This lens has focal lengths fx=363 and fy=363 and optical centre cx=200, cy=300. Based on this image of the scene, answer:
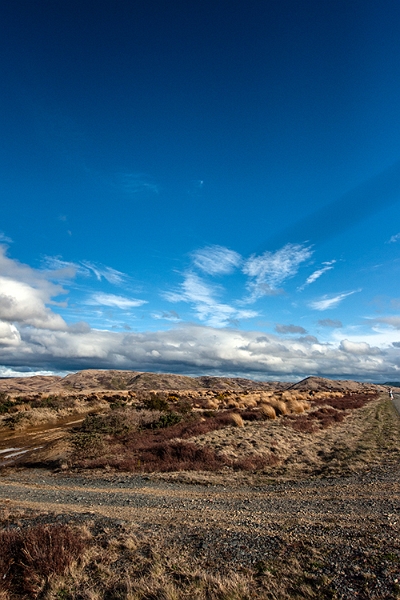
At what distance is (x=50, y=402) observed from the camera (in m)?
50.0

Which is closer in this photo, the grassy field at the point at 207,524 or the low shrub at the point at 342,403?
the grassy field at the point at 207,524

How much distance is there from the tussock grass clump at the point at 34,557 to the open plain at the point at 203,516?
2 cm

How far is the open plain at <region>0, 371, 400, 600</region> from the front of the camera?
6141 millimetres

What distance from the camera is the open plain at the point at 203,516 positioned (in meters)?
6.14

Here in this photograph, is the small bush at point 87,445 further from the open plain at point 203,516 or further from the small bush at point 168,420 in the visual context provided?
the small bush at point 168,420

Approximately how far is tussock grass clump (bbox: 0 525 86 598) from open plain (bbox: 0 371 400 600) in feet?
0.08

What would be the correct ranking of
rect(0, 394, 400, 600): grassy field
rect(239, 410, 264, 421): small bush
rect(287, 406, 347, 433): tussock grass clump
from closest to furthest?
1. rect(0, 394, 400, 600): grassy field
2. rect(287, 406, 347, 433): tussock grass clump
3. rect(239, 410, 264, 421): small bush

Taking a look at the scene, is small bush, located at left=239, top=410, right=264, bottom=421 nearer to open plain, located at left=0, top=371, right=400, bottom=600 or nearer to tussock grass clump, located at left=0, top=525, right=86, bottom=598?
open plain, located at left=0, top=371, right=400, bottom=600

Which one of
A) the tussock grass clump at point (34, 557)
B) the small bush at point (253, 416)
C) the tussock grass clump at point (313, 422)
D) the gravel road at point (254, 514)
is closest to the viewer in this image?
the tussock grass clump at point (34, 557)

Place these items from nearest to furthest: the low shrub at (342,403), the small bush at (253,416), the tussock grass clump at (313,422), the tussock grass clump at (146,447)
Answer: the tussock grass clump at (146,447), the tussock grass clump at (313,422), the small bush at (253,416), the low shrub at (342,403)

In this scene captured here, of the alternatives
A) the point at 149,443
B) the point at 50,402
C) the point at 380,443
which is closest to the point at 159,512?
the point at 149,443

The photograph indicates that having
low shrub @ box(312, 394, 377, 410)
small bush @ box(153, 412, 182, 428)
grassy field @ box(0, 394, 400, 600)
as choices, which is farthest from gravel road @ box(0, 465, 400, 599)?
low shrub @ box(312, 394, 377, 410)

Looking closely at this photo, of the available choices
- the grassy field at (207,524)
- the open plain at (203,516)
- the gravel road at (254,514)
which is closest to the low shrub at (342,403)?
the open plain at (203,516)

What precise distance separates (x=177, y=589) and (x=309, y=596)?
208 cm
